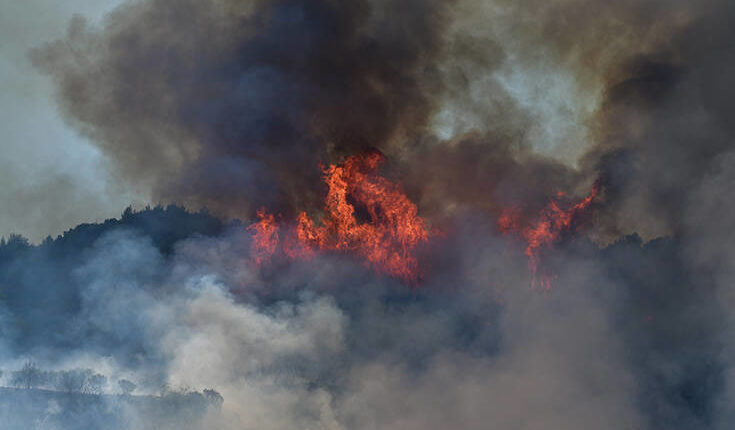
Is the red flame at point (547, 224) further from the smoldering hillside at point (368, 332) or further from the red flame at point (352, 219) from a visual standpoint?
the red flame at point (352, 219)

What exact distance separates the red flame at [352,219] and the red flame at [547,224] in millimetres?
5065

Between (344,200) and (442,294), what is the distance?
724cm

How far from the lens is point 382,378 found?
33.8 metres

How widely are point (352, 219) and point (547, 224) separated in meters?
10.0

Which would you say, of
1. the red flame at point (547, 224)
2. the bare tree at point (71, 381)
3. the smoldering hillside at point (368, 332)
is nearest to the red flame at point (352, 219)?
the smoldering hillside at point (368, 332)

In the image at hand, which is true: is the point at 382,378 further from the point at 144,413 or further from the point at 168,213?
the point at 168,213

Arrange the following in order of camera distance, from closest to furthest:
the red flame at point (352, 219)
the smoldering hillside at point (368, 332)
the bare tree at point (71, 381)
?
the bare tree at point (71, 381)
the smoldering hillside at point (368, 332)
the red flame at point (352, 219)

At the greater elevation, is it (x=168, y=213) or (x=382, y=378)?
(x=168, y=213)

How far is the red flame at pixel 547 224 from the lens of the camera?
125 ft

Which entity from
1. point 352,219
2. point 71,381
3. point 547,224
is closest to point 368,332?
point 352,219

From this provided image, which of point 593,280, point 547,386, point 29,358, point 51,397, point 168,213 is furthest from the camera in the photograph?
point 168,213

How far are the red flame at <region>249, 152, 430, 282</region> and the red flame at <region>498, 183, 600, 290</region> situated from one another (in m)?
5.07

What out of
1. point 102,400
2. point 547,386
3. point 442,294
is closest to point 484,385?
point 547,386

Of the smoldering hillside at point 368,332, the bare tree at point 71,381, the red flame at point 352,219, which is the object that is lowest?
the bare tree at point 71,381
